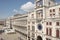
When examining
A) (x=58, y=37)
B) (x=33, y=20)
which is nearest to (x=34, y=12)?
(x=33, y=20)

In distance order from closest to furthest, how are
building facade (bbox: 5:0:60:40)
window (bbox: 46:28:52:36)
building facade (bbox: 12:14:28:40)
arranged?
building facade (bbox: 5:0:60:40) < window (bbox: 46:28:52:36) < building facade (bbox: 12:14:28:40)

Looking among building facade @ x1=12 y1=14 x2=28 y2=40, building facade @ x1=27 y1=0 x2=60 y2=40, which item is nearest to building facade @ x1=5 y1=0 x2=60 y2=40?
building facade @ x1=27 y1=0 x2=60 y2=40

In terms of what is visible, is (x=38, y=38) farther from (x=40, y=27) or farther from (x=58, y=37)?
(x=58, y=37)

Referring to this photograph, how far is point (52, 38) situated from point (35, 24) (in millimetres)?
→ 12852

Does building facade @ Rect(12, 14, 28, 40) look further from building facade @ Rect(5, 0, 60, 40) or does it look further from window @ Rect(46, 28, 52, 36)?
window @ Rect(46, 28, 52, 36)

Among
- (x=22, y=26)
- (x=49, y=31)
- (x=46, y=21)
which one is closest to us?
(x=49, y=31)

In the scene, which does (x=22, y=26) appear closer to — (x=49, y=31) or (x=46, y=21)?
(x=46, y=21)

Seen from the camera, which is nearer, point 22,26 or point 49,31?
point 49,31

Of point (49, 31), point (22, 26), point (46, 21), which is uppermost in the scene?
point (46, 21)

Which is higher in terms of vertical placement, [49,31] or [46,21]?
[46,21]

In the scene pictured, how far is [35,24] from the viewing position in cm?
4519

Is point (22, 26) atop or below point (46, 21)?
below

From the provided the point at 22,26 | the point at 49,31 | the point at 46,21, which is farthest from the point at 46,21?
the point at 22,26

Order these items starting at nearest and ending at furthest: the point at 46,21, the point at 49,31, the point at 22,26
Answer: the point at 49,31, the point at 46,21, the point at 22,26
